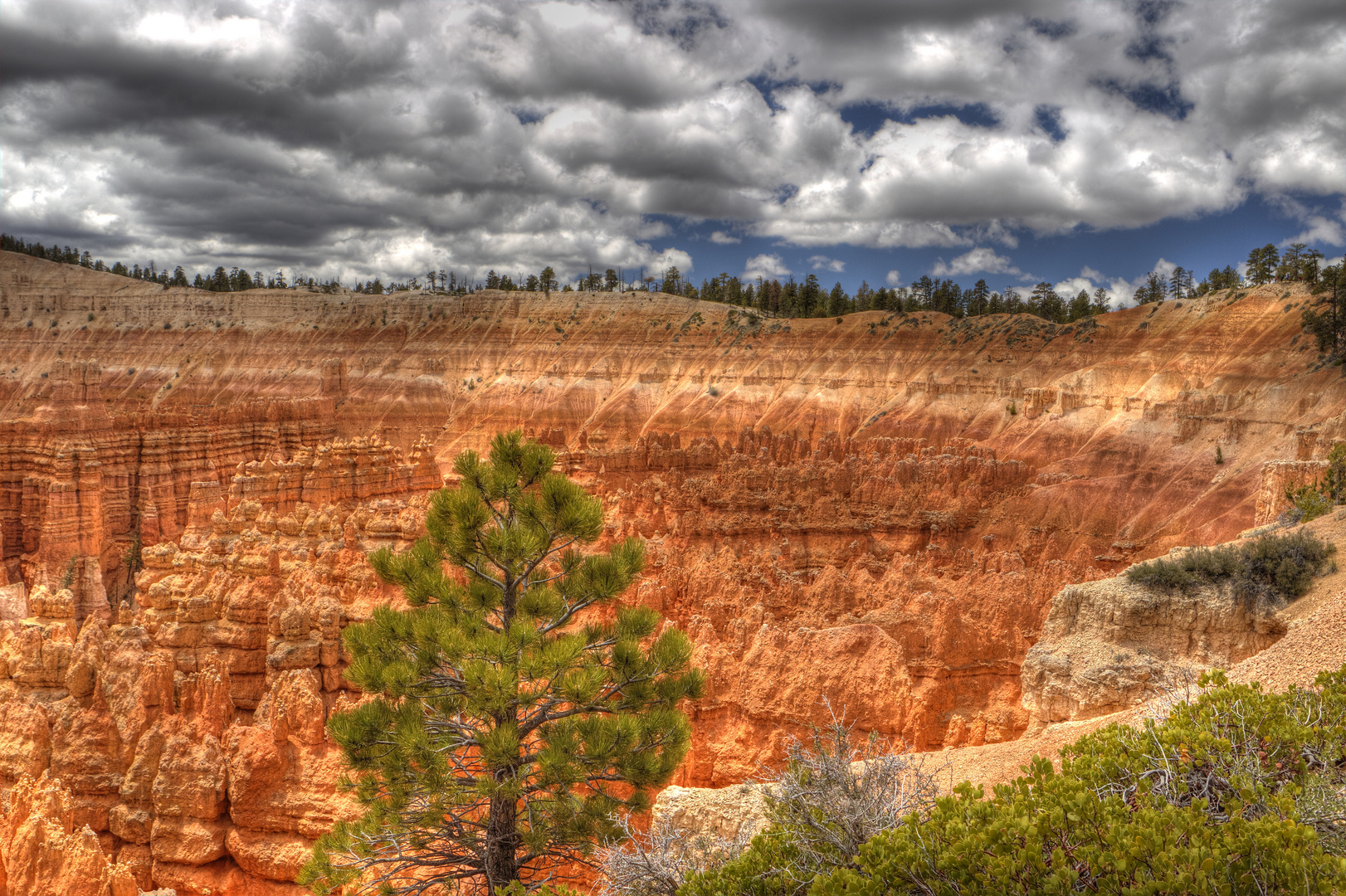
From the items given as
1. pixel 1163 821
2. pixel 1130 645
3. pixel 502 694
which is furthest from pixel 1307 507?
pixel 502 694

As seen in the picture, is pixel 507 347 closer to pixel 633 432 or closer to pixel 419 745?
→ pixel 633 432

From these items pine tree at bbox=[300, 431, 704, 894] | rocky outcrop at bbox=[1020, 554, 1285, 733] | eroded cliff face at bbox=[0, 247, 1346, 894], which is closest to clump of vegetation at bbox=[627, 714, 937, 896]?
A: pine tree at bbox=[300, 431, 704, 894]

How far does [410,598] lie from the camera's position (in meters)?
11.0

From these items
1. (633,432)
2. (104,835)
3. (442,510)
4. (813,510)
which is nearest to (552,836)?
(442,510)

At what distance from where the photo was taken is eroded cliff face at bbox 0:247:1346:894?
14.3m

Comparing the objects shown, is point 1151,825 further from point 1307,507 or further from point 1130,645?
point 1307,507

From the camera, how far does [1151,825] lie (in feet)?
16.8

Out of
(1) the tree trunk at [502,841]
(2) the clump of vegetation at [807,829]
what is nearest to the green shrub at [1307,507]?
(2) the clump of vegetation at [807,829]

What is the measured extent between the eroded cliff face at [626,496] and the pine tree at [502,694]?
11.0ft

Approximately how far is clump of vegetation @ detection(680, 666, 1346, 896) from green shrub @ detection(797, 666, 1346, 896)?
0.01 m

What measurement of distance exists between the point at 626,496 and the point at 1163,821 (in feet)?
97.2

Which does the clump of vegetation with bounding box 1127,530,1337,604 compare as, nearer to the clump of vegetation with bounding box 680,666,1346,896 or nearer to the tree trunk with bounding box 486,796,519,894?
the clump of vegetation with bounding box 680,666,1346,896

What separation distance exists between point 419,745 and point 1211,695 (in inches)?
343

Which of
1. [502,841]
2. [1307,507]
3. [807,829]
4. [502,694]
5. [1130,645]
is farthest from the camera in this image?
[1307,507]
